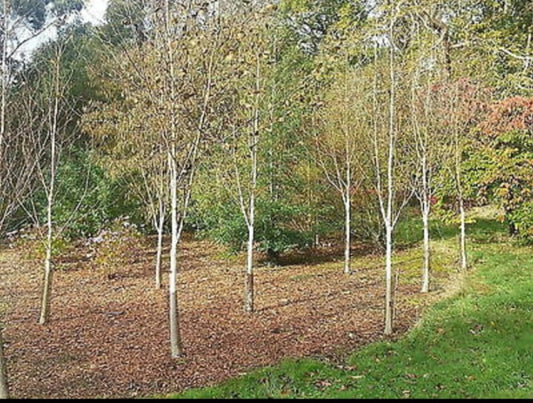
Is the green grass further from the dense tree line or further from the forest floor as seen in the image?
the dense tree line

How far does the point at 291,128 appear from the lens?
36.6 feet

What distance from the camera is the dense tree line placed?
6.86 meters

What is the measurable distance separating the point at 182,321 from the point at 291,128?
5.21 m

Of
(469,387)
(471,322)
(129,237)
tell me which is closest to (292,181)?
(129,237)

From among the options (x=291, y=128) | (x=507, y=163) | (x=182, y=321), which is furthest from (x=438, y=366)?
(x=291, y=128)

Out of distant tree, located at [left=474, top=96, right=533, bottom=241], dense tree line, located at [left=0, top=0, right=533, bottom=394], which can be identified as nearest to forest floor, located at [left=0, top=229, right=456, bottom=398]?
dense tree line, located at [left=0, top=0, right=533, bottom=394]

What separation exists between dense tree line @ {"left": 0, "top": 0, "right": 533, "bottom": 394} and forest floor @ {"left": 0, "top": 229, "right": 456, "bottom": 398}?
509 millimetres

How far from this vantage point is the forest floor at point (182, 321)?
5355mm

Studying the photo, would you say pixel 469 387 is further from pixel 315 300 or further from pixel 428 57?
pixel 428 57

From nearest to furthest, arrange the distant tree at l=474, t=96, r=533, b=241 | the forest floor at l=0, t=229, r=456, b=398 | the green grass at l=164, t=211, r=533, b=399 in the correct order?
the green grass at l=164, t=211, r=533, b=399, the forest floor at l=0, t=229, r=456, b=398, the distant tree at l=474, t=96, r=533, b=241

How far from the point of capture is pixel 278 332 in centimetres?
664

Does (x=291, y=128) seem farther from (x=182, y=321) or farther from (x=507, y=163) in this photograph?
(x=182, y=321)

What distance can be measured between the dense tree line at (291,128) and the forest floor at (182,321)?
0.51 metres

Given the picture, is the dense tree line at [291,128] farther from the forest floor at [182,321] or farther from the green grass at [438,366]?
the green grass at [438,366]
